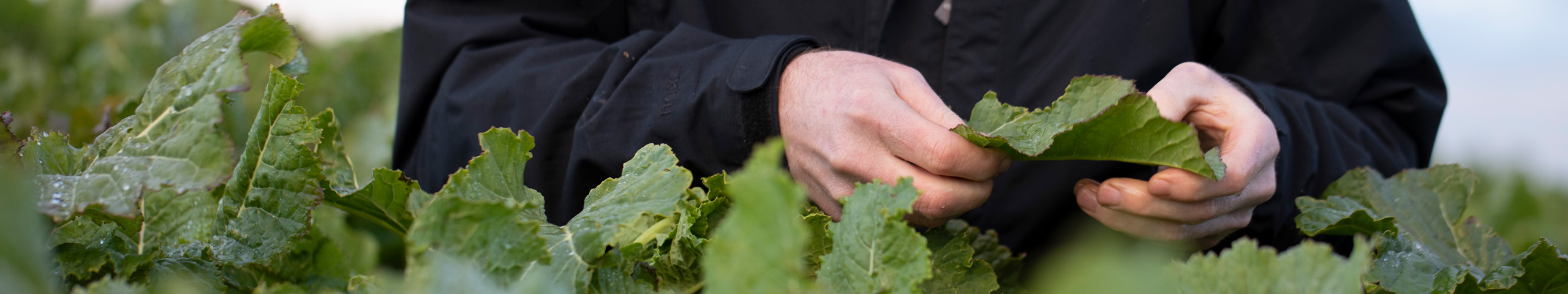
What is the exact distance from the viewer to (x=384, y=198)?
2.32 ft

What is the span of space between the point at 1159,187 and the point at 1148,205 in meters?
0.07

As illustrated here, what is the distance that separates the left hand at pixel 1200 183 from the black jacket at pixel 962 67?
0.25m

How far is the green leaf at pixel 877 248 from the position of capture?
0.52 meters

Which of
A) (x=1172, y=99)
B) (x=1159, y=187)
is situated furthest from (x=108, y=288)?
(x=1172, y=99)

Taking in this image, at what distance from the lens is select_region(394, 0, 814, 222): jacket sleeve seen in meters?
1.21

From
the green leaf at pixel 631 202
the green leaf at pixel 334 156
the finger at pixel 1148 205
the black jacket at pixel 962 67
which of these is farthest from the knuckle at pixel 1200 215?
the green leaf at pixel 334 156

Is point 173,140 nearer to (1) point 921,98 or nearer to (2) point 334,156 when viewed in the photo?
(2) point 334,156

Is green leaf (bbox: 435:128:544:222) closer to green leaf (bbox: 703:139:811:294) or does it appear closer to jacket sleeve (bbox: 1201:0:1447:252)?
green leaf (bbox: 703:139:811:294)

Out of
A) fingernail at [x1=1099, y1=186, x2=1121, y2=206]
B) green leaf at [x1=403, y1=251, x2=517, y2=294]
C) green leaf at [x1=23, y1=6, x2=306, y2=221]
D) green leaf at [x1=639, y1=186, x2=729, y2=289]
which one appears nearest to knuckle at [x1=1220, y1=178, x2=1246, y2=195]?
fingernail at [x1=1099, y1=186, x2=1121, y2=206]

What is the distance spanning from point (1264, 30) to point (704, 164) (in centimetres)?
129

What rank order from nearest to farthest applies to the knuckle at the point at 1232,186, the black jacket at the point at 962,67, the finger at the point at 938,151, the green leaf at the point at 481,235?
1. the green leaf at the point at 481,235
2. the finger at the point at 938,151
3. the knuckle at the point at 1232,186
4. the black jacket at the point at 962,67

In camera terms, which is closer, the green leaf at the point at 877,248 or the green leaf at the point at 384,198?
the green leaf at the point at 877,248

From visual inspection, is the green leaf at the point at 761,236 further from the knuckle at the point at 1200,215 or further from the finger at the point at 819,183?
the knuckle at the point at 1200,215

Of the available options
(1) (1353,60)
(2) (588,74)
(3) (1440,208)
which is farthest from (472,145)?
(1) (1353,60)
